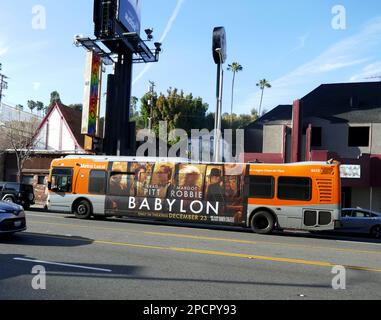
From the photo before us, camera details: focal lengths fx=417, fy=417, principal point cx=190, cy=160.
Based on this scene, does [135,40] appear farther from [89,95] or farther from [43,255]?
[43,255]

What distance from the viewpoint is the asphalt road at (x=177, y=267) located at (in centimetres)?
677

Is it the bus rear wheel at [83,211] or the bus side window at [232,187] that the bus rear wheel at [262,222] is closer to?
the bus side window at [232,187]

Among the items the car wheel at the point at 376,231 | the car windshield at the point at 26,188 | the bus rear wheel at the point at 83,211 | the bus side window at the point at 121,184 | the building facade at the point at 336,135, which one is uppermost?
the building facade at the point at 336,135

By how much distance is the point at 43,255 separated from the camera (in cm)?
950

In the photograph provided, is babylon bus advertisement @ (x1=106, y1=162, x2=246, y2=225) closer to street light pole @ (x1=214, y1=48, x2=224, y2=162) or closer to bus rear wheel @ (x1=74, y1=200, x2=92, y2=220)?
bus rear wheel @ (x1=74, y1=200, x2=92, y2=220)

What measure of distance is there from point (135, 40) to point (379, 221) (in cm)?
2018

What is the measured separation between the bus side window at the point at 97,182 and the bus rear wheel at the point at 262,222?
7133mm

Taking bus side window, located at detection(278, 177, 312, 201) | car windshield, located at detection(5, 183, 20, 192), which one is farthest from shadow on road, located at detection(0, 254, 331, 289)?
car windshield, located at detection(5, 183, 20, 192)

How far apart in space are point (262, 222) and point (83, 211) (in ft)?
27.8

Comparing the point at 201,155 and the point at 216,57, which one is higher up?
the point at 216,57

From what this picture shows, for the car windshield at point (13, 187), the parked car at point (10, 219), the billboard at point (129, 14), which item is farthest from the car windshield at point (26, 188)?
the parked car at point (10, 219)

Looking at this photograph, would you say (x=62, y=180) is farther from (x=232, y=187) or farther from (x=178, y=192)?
(x=232, y=187)

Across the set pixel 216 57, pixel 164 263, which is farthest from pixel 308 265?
pixel 216 57

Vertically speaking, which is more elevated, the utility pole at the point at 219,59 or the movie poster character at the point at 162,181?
the utility pole at the point at 219,59
